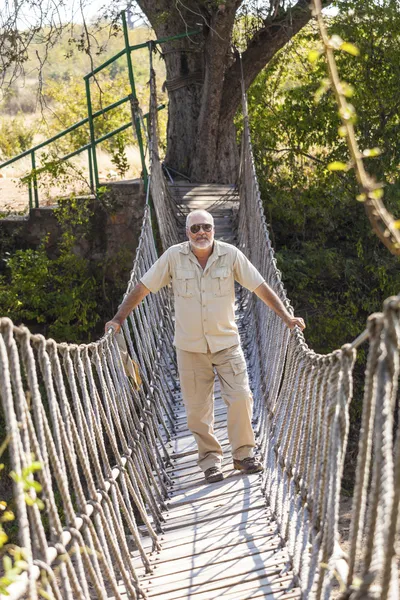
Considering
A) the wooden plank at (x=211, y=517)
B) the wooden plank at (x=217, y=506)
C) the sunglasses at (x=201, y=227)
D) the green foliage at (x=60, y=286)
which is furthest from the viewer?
the green foliage at (x=60, y=286)

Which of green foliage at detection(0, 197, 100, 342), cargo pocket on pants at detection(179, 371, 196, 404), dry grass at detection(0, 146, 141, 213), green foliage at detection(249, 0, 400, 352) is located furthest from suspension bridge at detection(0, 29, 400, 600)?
dry grass at detection(0, 146, 141, 213)

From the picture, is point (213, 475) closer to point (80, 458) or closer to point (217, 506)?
point (217, 506)

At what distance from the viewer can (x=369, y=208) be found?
182 cm

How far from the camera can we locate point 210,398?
4.76 m

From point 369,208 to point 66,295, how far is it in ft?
26.0

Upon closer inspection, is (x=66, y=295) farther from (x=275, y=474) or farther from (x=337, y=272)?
(x=275, y=474)

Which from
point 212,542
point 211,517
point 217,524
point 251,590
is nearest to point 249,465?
point 211,517

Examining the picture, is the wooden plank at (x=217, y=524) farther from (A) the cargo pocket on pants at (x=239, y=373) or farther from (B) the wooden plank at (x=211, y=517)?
(A) the cargo pocket on pants at (x=239, y=373)

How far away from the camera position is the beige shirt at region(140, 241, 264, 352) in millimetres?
4492

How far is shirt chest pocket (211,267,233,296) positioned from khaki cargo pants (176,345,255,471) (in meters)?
0.27

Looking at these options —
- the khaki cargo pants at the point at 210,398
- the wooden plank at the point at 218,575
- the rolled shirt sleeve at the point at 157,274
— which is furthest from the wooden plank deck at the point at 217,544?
the rolled shirt sleeve at the point at 157,274

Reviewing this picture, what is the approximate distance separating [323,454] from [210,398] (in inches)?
82.0

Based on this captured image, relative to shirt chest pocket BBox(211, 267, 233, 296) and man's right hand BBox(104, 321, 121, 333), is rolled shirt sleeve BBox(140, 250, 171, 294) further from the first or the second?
man's right hand BBox(104, 321, 121, 333)

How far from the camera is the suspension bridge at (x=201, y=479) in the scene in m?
2.06
